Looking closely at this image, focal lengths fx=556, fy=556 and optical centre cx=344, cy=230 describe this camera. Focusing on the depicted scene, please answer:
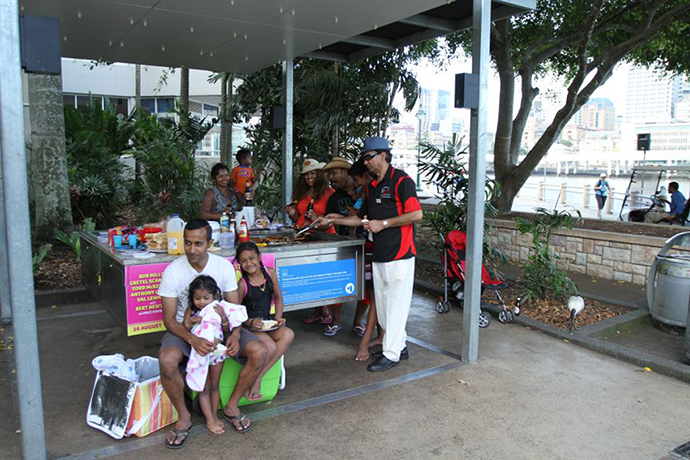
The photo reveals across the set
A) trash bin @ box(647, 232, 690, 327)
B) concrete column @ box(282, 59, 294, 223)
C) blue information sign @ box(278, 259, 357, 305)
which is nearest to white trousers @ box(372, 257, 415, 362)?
blue information sign @ box(278, 259, 357, 305)

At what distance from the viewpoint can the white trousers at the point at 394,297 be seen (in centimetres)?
471

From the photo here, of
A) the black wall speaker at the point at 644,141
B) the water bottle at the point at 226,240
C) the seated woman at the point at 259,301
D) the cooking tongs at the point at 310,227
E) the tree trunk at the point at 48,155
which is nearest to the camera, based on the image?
the seated woman at the point at 259,301

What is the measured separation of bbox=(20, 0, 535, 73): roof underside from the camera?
5.29 meters

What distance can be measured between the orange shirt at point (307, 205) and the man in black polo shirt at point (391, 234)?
3.62ft

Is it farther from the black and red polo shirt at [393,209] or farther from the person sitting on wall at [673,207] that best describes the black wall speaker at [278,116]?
the person sitting on wall at [673,207]

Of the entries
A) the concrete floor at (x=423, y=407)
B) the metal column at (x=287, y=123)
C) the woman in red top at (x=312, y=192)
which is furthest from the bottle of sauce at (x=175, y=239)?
the metal column at (x=287, y=123)

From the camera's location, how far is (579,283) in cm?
821

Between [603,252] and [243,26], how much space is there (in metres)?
6.13

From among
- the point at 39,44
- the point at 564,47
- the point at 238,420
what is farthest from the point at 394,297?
the point at 564,47

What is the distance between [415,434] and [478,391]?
917 millimetres

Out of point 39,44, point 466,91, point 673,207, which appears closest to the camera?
point 39,44

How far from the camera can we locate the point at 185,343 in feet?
12.0

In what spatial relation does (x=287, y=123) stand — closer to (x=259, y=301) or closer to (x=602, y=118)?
(x=259, y=301)

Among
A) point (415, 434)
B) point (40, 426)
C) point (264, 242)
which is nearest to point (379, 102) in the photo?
Answer: point (264, 242)
